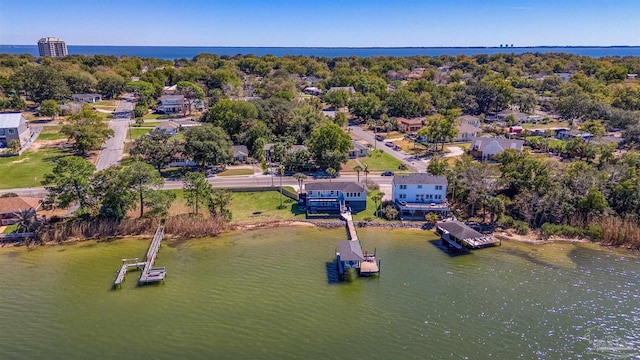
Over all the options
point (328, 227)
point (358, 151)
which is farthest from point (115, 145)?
point (328, 227)

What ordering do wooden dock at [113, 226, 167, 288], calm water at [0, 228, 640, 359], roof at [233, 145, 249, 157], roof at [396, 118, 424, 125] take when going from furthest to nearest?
roof at [396, 118, 424, 125] < roof at [233, 145, 249, 157] < wooden dock at [113, 226, 167, 288] < calm water at [0, 228, 640, 359]

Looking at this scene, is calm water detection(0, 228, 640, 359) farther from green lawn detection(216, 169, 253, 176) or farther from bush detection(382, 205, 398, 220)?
green lawn detection(216, 169, 253, 176)

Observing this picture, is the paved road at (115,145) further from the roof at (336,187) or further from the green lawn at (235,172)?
the roof at (336,187)

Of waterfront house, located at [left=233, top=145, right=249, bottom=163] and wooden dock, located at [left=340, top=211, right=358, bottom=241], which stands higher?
waterfront house, located at [left=233, top=145, right=249, bottom=163]

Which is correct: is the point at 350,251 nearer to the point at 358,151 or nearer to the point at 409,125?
the point at 358,151

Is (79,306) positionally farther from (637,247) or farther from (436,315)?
(637,247)

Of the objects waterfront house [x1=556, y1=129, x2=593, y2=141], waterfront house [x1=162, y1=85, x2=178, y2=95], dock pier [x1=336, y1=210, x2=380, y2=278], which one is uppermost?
waterfront house [x1=162, y1=85, x2=178, y2=95]

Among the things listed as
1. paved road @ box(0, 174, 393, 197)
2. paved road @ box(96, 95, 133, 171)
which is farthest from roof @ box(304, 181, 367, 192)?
paved road @ box(96, 95, 133, 171)
